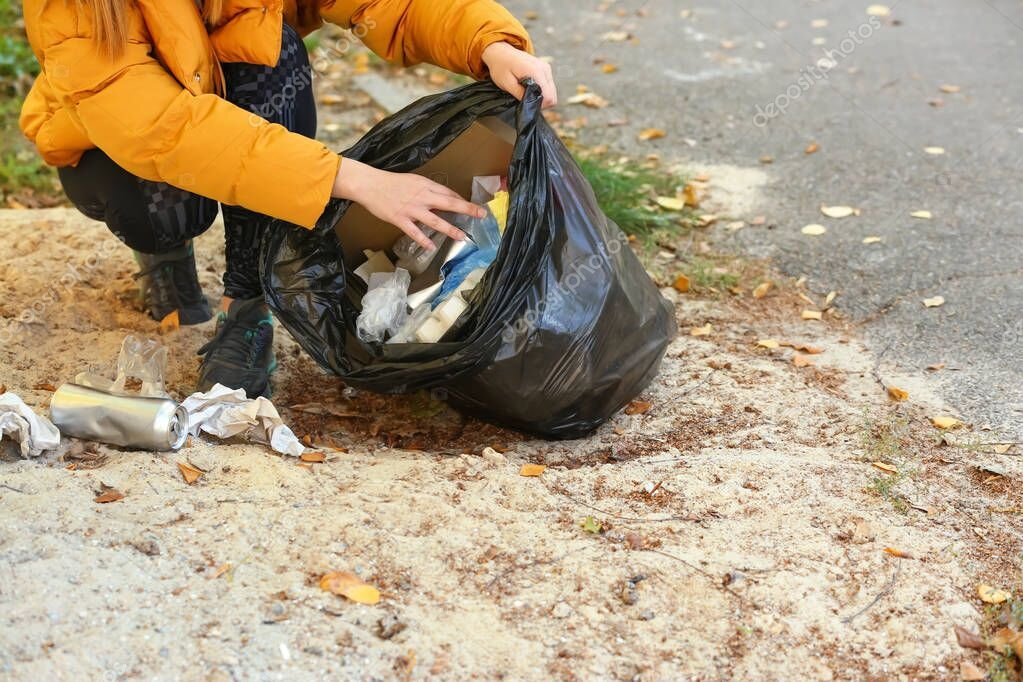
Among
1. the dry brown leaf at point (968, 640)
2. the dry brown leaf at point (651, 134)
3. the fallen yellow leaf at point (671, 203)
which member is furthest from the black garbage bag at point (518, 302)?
the dry brown leaf at point (651, 134)

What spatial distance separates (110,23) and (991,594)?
5.52ft

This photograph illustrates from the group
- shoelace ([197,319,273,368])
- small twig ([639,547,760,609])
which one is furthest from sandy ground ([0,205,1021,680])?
shoelace ([197,319,273,368])

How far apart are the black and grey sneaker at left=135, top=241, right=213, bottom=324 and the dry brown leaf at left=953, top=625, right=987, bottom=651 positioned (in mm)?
1762

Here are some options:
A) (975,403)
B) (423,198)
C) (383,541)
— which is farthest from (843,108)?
(383,541)

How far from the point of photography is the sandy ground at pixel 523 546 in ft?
4.42

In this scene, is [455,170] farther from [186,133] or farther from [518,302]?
[186,133]

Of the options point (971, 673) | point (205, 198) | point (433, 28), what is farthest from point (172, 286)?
point (971, 673)

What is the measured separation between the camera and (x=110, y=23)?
172cm

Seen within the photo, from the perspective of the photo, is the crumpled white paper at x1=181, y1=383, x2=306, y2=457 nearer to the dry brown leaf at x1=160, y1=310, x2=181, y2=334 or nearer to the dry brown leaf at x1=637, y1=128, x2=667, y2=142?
the dry brown leaf at x1=160, y1=310, x2=181, y2=334

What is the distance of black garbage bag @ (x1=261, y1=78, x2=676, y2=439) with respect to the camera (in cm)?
182

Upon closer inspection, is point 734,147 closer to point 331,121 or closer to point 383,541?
point 331,121

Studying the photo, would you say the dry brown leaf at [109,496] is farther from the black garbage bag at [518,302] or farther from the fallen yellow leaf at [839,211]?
the fallen yellow leaf at [839,211]

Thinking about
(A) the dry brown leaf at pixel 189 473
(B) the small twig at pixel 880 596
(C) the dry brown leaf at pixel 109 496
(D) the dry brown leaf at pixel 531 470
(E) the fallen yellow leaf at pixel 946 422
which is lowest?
(E) the fallen yellow leaf at pixel 946 422

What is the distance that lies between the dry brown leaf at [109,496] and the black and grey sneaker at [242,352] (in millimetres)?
464
